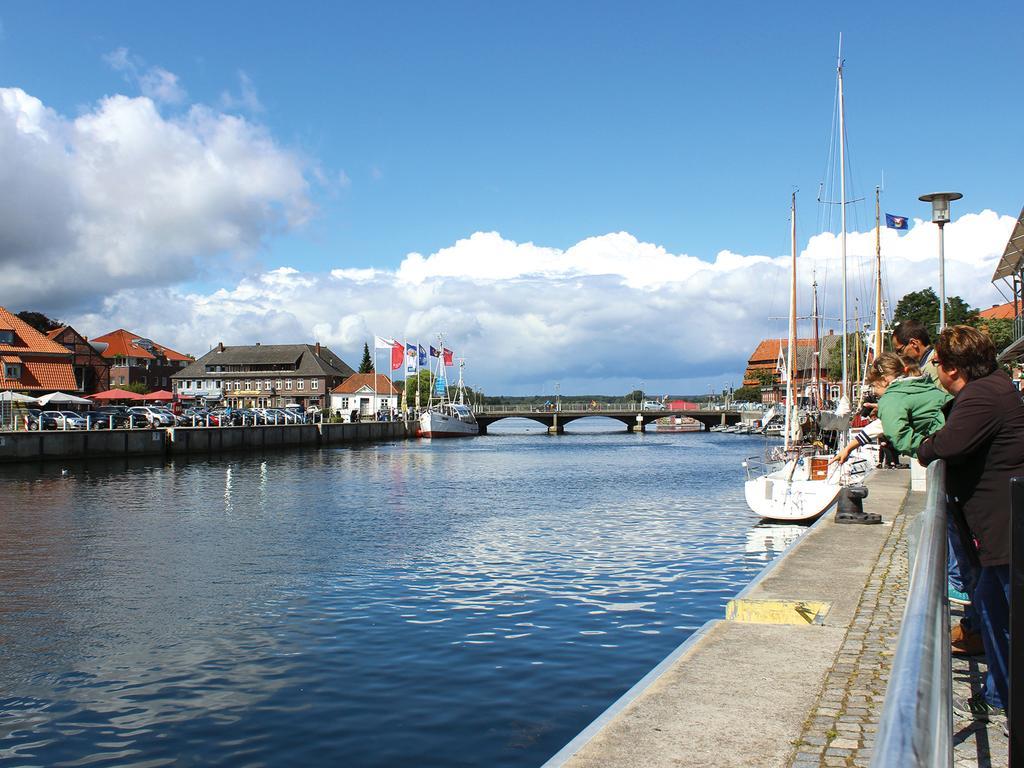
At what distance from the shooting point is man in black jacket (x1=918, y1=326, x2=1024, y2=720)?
4945 mm

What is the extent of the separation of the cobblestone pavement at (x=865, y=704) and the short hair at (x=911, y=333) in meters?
2.57

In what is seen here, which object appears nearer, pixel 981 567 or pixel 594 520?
pixel 981 567

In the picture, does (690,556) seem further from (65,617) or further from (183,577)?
(65,617)

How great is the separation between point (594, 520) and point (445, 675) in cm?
1801

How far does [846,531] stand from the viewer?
16.0 m

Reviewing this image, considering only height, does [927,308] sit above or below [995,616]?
above

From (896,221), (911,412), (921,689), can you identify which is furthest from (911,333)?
(896,221)

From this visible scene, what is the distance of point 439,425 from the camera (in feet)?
381

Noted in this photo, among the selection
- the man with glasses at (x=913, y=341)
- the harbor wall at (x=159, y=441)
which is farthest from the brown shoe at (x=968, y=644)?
the harbor wall at (x=159, y=441)

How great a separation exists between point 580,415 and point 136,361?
70.8 metres

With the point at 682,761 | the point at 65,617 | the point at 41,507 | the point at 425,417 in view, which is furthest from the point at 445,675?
the point at 425,417

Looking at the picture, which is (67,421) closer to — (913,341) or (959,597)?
(959,597)

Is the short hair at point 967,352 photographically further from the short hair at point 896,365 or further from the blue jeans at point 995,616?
the short hair at point 896,365

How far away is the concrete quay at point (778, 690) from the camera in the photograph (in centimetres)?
596
